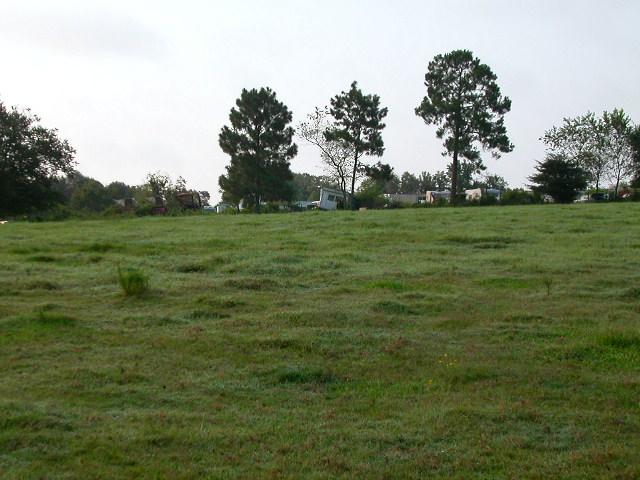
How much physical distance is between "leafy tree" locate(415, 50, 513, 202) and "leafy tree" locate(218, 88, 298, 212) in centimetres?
1132

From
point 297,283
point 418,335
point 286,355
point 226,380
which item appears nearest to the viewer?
point 226,380

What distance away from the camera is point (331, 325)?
30.4 feet

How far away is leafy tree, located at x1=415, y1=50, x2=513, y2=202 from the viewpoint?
53.9m

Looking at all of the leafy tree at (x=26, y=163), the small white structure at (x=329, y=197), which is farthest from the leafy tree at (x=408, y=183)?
the leafy tree at (x=26, y=163)

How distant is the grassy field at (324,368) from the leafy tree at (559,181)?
34182 mm

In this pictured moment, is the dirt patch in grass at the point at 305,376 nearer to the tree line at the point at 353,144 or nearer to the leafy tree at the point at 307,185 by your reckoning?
the tree line at the point at 353,144

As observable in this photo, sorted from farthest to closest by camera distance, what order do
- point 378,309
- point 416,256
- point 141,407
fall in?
1. point 416,256
2. point 378,309
3. point 141,407

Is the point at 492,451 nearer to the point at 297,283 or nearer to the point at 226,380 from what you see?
the point at 226,380

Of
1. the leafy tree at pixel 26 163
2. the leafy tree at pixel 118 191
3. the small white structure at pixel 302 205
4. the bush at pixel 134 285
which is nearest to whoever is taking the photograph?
the bush at pixel 134 285

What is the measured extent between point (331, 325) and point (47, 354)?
319cm

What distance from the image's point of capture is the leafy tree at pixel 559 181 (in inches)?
1879

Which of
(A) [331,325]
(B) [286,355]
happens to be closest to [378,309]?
(A) [331,325]

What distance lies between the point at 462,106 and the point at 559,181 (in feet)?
32.1

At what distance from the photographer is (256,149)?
Result: 5975 centimetres
